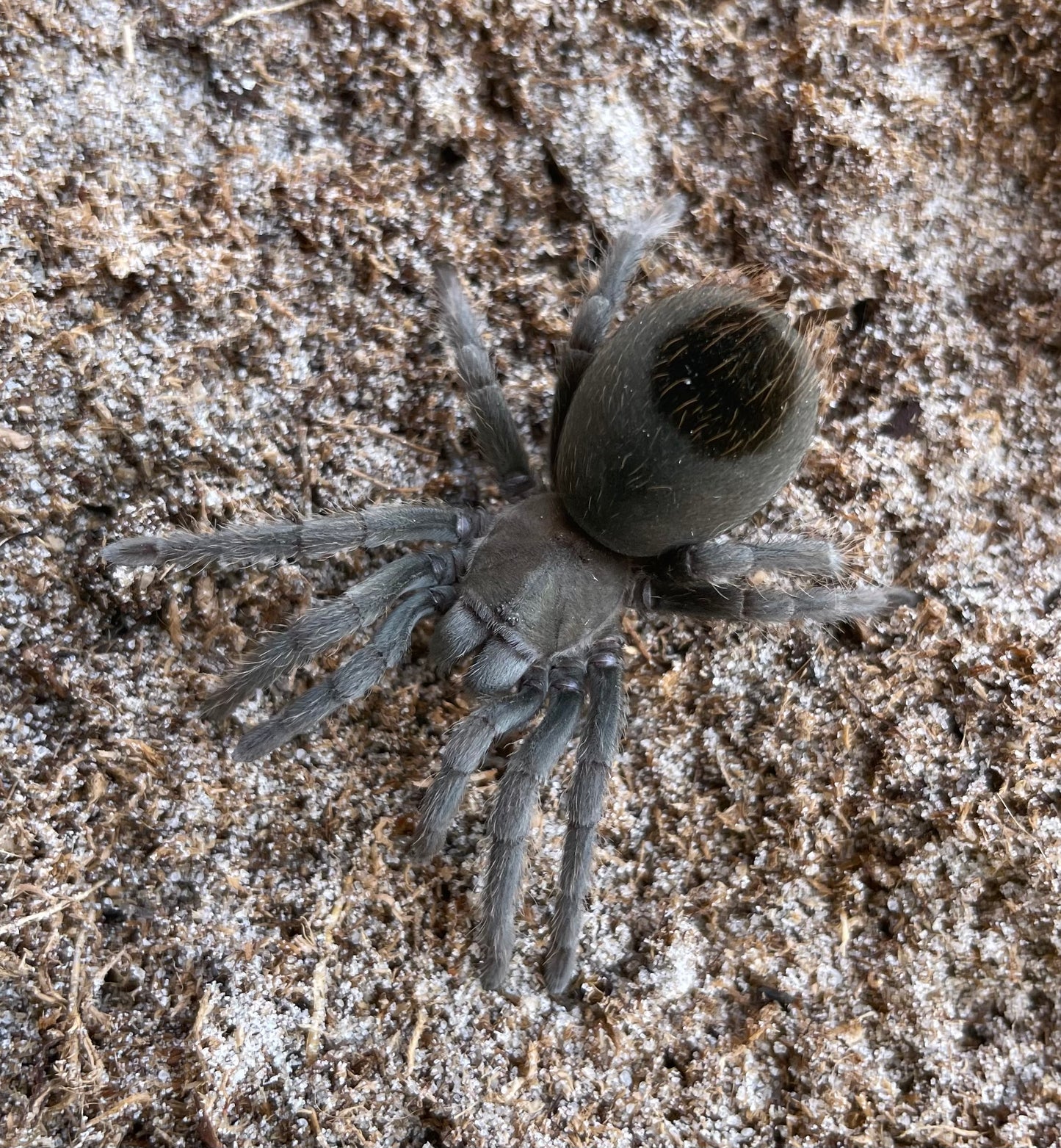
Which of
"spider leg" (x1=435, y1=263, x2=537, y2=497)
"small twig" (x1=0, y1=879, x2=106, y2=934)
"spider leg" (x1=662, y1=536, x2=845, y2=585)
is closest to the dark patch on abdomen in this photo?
"spider leg" (x1=662, y1=536, x2=845, y2=585)

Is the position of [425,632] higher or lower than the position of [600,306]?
lower

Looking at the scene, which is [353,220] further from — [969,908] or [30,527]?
[969,908]

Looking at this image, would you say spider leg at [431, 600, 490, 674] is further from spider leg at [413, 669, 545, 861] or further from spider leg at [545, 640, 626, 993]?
spider leg at [545, 640, 626, 993]

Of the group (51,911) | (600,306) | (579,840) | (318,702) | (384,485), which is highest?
(600,306)

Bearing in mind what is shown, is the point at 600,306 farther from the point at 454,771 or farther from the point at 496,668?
the point at 454,771

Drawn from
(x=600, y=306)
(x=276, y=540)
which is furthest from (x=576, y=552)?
(x=276, y=540)

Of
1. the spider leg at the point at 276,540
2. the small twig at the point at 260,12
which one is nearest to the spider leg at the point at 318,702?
the spider leg at the point at 276,540

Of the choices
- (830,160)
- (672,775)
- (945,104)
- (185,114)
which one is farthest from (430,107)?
(672,775)

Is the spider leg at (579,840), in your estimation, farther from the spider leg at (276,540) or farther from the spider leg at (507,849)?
the spider leg at (276,540)
